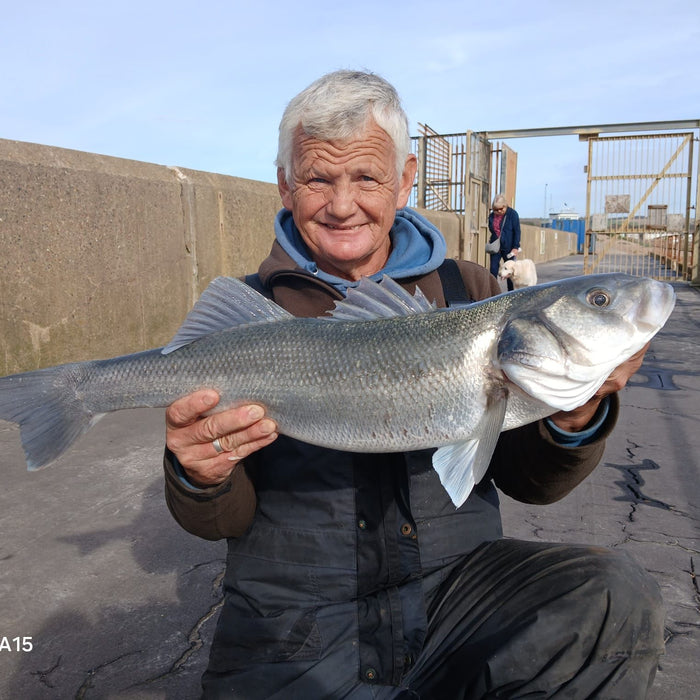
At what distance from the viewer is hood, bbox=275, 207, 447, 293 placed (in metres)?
2.48

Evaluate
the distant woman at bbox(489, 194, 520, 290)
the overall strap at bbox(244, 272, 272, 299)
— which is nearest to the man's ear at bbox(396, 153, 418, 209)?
the overall strap at bbox(244, 272, 272, 299)

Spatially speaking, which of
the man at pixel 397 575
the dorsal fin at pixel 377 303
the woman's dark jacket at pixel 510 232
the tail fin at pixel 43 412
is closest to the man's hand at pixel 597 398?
the man at pixel 397 575

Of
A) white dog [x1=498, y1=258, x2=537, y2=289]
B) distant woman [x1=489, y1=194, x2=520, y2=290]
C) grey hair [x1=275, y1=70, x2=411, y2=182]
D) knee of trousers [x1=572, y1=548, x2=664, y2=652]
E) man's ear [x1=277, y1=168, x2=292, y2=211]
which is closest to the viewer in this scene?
knee of trousers [x1=572, y1=548, x2=664, y2=652]

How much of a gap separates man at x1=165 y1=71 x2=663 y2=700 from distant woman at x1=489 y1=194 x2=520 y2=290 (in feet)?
38.9

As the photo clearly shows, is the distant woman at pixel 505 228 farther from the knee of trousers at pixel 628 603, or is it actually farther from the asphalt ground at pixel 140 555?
the knee of trousers at pixel 628 603

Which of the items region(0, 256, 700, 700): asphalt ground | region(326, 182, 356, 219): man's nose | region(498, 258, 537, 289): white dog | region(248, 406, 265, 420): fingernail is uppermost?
region(326, 182, 356, 219): man's nose

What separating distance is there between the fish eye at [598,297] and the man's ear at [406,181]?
999 millimetres

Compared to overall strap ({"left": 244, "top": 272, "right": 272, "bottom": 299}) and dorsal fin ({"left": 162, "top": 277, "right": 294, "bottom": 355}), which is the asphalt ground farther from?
overall strap ({"left": 244, "top": 272, "right": 272, "bottom": 299})

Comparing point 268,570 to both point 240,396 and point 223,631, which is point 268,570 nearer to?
point 223,631

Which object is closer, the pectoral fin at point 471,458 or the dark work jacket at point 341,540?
the pectoral fin at point 471,458

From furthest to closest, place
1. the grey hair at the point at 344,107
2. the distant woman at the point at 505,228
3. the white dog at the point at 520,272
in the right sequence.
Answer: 1. the distant woman at the point at 505,228
2. the white dog at the point at 520,272
3. the grey hair at the point at 344,107

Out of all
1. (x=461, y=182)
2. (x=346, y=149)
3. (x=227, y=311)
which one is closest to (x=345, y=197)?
(x=346, y=149)

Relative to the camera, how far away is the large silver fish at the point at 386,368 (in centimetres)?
191

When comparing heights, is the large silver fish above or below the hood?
below
